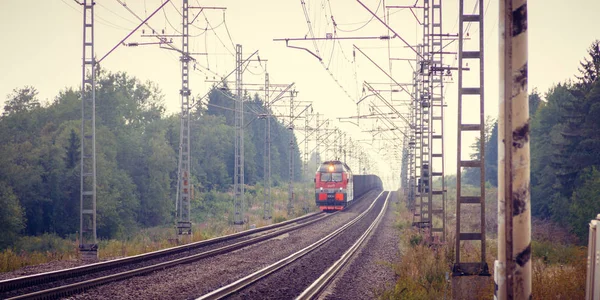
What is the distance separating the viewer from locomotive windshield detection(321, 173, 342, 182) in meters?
45.6

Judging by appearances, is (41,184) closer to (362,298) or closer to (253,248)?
(253,248)

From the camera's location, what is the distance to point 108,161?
184 feet

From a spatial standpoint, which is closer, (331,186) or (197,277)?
(197,277)

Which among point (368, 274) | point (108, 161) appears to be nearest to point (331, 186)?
point (108, 161)

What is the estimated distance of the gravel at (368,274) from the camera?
1245 cm

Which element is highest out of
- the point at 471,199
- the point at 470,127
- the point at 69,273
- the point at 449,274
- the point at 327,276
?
the point at 470,127

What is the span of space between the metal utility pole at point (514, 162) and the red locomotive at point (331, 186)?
130 feet

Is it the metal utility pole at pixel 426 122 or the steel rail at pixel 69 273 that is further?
the metal utility pole at pixel 426 122

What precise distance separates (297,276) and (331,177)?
31.3 metres

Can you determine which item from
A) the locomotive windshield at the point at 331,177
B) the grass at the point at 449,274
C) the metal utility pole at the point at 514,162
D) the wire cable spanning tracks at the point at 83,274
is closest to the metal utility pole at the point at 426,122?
the grass at the point at 449,274

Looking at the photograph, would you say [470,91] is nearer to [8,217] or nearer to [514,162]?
[514,162]

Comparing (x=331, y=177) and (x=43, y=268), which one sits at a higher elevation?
(x=331, y=177)

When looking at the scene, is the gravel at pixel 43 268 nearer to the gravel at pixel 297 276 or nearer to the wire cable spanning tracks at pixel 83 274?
the wire cable spanning tracks at pixel 83 274

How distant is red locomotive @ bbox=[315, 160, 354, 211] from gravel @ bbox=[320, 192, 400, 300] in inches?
Result: 839
